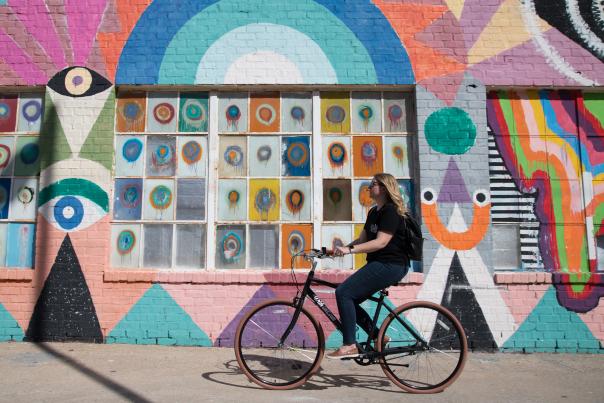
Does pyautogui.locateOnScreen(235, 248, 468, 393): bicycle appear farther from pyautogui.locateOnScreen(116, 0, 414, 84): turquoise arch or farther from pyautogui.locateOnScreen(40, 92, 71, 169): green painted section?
pyautogui.locateOnScreen(40, 92, 71, 169): green painted section

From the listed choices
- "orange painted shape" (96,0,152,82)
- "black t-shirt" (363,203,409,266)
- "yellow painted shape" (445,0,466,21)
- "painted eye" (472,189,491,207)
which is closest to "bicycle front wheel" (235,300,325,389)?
"black t-shirt" (363,203,409,266)

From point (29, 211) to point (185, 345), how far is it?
2.49 m

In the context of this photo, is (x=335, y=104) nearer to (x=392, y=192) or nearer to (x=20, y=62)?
(x=392, y=192)

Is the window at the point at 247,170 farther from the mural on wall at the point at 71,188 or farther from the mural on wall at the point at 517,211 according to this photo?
the mural on wall at the point at 517,211

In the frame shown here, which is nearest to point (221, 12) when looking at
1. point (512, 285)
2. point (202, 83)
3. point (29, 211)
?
point (202, 83)

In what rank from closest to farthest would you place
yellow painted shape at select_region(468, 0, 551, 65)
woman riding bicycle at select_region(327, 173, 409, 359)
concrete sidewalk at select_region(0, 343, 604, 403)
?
concrete sidewalk at select_region(0, 343, 604, 403), woman riding bicycle at select_region(327, 173, 409, 359), yellow painted shape at select_region(468, 0, 551, 65)

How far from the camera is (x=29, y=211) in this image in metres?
6.23

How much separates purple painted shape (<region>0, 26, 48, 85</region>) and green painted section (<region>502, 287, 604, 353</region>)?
20.5 ft

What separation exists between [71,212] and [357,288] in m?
3.64

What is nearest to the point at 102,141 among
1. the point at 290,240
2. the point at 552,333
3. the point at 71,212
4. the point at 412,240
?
the point at 71,212

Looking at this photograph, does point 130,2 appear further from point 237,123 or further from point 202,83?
point 237,123

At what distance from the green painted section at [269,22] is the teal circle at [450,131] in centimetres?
87

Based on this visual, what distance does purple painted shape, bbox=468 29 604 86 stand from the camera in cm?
621

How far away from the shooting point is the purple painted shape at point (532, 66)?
20.4 feet
